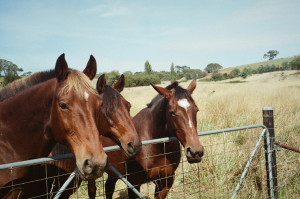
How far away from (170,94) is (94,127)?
5.91 ft

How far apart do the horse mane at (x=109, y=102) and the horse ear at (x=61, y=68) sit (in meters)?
1.04

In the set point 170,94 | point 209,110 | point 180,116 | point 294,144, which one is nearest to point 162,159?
point 180,116

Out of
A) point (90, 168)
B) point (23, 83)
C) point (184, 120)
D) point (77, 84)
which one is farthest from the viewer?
point (184, 120)

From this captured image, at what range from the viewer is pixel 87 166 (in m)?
1.67

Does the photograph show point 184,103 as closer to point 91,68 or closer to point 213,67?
point 91,68

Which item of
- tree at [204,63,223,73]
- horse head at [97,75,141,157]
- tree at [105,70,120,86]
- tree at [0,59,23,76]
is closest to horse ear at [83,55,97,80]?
horse head at [97,75,141,157]

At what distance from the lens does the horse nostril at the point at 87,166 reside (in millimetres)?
1659

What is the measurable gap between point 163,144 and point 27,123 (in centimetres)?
209

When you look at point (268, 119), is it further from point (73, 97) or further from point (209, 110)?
point (209, 110)

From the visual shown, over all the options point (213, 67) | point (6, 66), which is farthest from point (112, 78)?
point (213, 67)

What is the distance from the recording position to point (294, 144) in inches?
204

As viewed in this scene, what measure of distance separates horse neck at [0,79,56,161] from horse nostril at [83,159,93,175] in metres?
0.66

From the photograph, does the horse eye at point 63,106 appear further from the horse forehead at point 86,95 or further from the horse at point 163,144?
the horse at point 163,144

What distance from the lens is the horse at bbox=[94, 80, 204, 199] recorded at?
2.85 m
